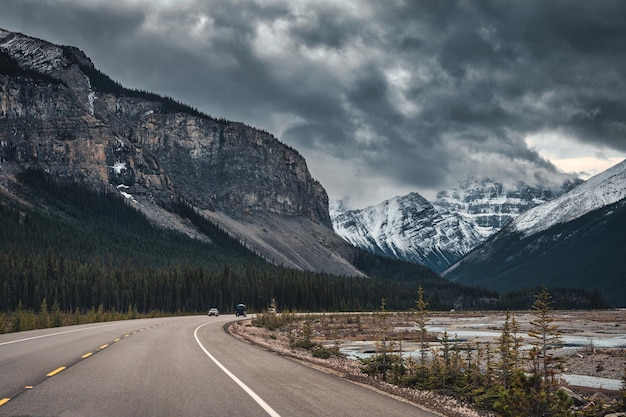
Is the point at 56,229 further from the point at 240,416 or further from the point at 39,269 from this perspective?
the point at 240,416

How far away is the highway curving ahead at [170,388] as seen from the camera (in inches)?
407

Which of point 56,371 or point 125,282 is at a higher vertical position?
point 125,282

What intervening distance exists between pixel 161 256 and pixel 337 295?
227 feet

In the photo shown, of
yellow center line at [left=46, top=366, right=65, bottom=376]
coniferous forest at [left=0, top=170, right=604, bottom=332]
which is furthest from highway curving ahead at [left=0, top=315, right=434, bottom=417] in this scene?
coniferous forest at [left=0, top=170, right=604, bottom=332]

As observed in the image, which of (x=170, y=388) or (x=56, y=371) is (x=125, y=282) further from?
(x=170, y=388)

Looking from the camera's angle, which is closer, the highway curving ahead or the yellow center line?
the highway curving ahead

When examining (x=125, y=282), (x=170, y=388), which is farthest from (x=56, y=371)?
(x=125, y=282)

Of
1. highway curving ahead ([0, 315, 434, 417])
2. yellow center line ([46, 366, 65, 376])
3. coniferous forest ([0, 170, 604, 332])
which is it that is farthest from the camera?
coniferous forest ([0, 170, 604, 332])

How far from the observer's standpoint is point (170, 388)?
1270 centimetres

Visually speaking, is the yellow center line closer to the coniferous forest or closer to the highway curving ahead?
the highway curving ahead

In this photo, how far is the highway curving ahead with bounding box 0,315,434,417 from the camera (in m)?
10.3

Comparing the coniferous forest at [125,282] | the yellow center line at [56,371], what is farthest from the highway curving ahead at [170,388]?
the coniferous forest at [125,282]

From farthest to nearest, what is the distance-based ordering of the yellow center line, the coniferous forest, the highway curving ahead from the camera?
the coniferous forest, the yellow center line, the highway curving ahead

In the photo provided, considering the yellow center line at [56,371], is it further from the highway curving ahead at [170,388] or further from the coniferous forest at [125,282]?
the coniferous forest at [125,282]
